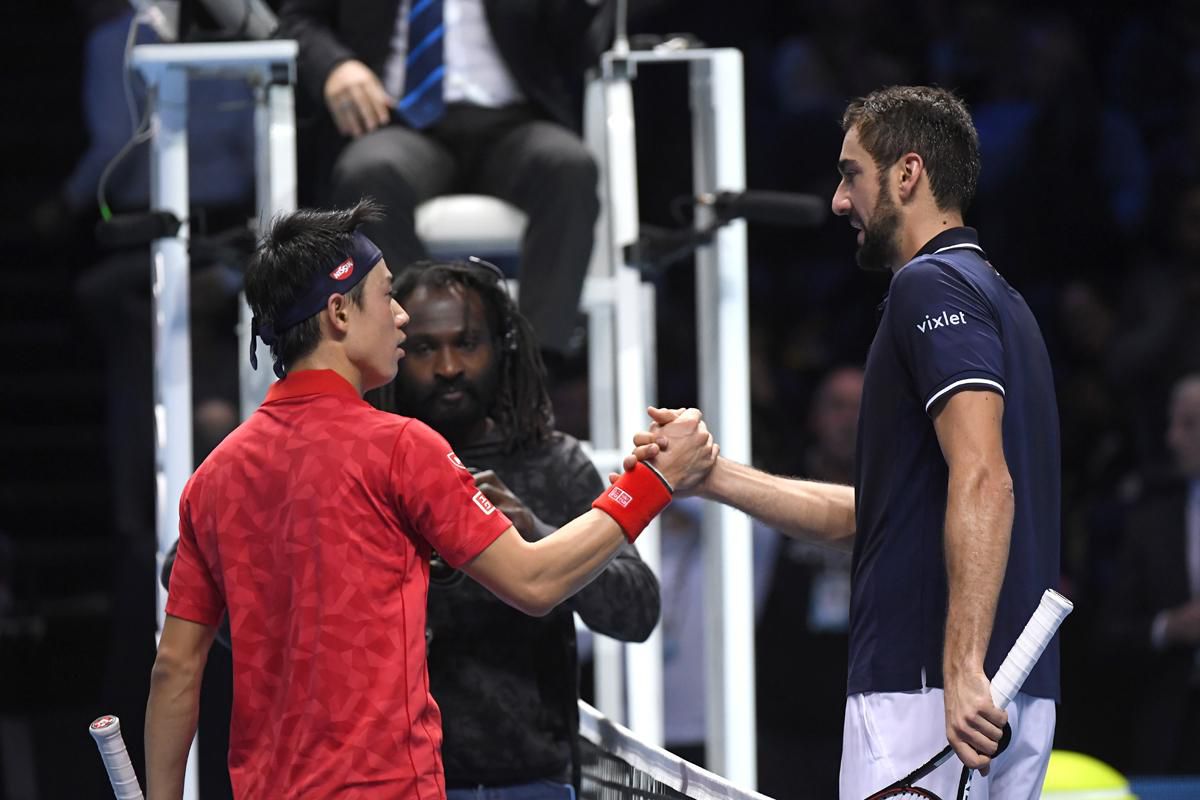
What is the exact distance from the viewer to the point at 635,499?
282cm

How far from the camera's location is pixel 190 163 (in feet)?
19.5

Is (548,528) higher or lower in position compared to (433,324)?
lower

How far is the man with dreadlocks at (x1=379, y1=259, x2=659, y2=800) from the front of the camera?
3117 millimetres

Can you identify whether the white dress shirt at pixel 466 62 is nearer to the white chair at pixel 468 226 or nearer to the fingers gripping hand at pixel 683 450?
the white chair at pixel 468 226

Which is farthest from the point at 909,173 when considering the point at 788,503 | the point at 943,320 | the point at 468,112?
the point at 468,112

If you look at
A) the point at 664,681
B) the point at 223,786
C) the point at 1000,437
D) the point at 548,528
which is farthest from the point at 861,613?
the point at 664,681

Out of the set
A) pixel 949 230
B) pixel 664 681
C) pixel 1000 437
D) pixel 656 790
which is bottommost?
pixel 664 681

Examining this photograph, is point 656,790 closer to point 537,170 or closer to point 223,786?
point 537,170

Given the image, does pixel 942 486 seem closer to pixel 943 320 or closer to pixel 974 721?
pixel 943 320

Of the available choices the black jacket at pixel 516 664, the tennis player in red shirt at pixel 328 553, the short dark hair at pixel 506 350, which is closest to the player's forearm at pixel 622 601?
the black jacket at pixel 516 664

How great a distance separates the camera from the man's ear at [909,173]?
114 inches

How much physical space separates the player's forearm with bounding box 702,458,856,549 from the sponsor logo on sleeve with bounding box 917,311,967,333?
23.8 inches

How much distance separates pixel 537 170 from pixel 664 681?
6.54 feet

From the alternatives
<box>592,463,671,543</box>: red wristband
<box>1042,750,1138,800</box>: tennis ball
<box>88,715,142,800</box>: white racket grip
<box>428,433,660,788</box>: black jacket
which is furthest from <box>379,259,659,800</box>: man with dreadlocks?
<box>1042,750,1138,800</box>: tennis ball
